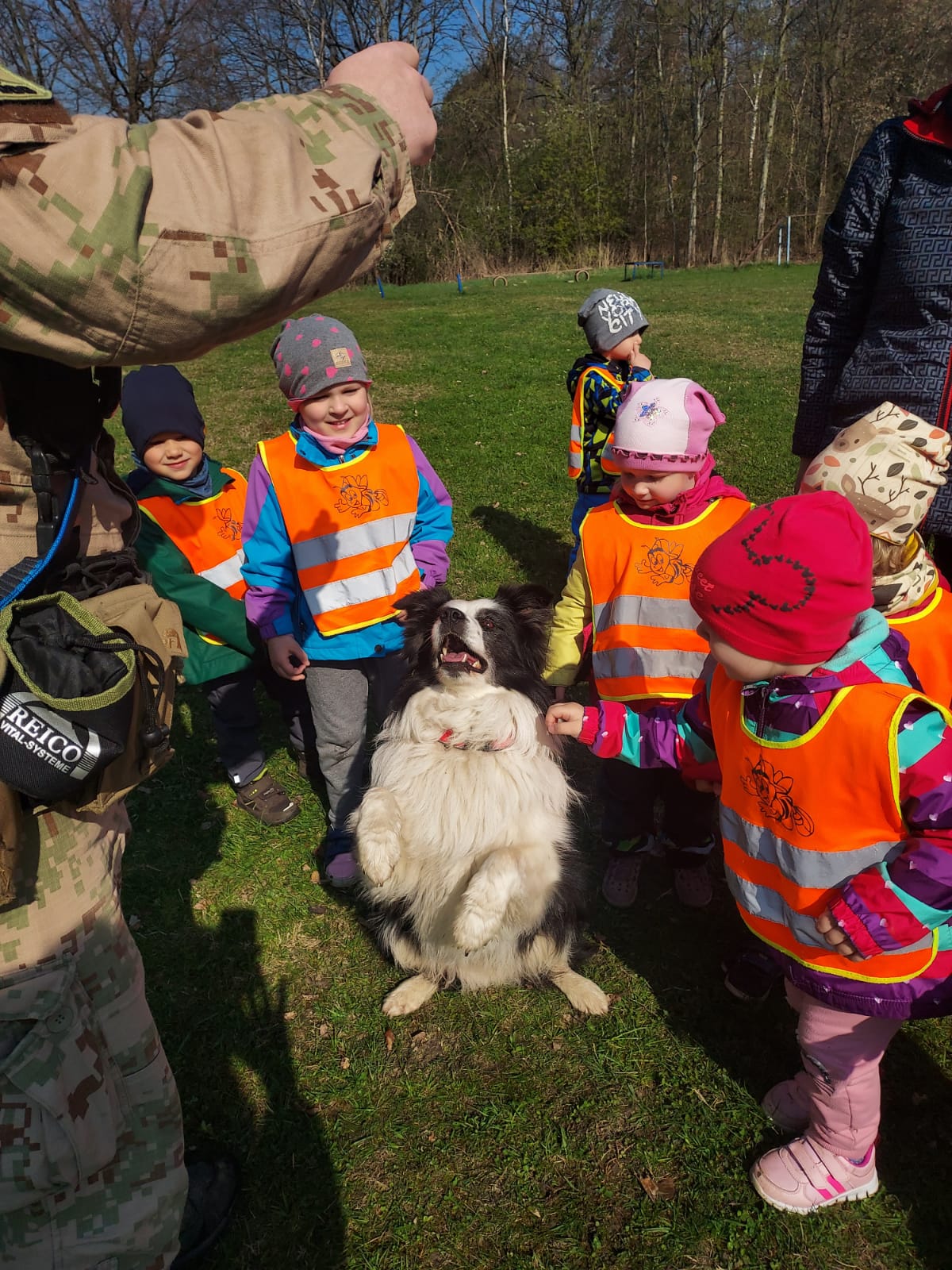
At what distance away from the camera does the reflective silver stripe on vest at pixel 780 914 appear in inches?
71.7

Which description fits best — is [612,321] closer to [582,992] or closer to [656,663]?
[656,663]

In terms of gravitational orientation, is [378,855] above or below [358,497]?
below

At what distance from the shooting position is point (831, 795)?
5.81 ft

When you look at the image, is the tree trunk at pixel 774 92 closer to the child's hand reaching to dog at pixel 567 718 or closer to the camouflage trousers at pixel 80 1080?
the child's hand reaching to dog at pixel 567 718

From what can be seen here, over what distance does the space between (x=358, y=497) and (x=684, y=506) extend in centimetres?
137

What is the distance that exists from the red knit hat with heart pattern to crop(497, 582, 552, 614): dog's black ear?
133cm

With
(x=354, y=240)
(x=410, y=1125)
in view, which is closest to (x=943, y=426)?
(x=354, y=240)

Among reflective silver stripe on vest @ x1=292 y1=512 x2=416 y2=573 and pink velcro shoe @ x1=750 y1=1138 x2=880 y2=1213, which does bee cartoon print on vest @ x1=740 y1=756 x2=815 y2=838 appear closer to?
pink velcro shoe @ x1=750 y1=1138 x2=880 y2=1213

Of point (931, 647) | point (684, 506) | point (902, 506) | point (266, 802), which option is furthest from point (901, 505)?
point (266, 802)

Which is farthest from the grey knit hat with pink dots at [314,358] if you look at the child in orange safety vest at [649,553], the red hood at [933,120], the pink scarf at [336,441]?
the red hood at [933,120]

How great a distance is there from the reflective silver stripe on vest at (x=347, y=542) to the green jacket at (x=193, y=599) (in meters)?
0.54

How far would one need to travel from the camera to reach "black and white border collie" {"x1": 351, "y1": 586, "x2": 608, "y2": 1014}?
2855mm

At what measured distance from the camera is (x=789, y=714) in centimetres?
181

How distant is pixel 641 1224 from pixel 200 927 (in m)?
2.20
